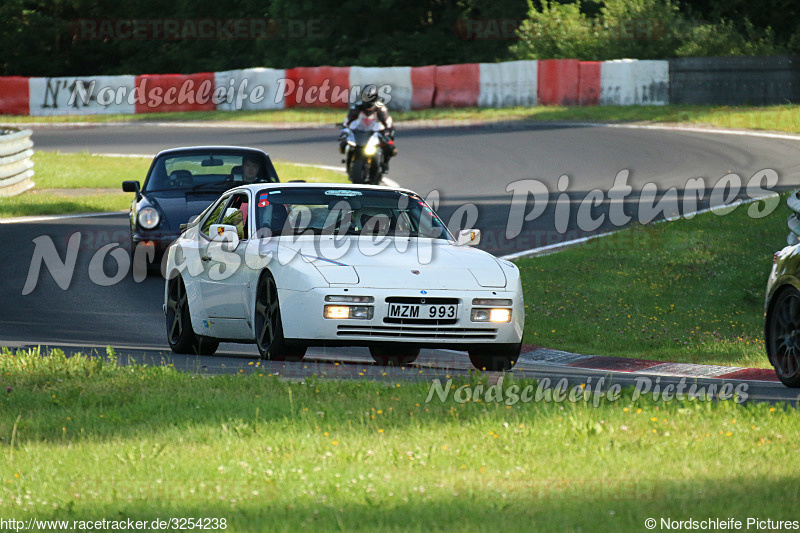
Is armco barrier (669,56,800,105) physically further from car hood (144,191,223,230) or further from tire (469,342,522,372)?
tire (469,342,522,372)

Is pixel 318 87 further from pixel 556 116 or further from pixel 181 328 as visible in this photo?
pixel 181 328

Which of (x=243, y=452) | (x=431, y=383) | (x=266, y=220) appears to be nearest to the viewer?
(x=243, y=452)

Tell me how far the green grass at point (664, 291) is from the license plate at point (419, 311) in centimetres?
360

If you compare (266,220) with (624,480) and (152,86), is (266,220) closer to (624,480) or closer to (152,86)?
(624,480)

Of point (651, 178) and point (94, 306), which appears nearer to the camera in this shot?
point (94, 306)

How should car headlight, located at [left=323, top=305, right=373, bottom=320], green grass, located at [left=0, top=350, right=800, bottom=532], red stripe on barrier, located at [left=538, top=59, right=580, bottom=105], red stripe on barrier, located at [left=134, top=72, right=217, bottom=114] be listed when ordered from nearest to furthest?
1. green grass, located at [left=0, top=350, right=800, bottom=532]
2. car headlight, located at [left=323, top=305, right=373, bottom=320]
3. red stripe on barrier, located at [left=538, top=59, right=580, bottom=105]
4. red stripe on barrier, located at [left=134, top=72, right=217, bottom=114]

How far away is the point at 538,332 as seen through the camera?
42.9 feet

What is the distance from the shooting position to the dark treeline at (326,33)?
48219 mm

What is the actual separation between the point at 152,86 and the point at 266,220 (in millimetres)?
40786

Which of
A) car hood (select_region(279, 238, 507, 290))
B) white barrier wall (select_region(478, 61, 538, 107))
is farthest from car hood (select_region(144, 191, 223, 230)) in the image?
white barrier wall (select_region(478, 61, 538, 107))

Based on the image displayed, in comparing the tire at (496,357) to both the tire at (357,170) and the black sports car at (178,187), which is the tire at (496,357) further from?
the tire at (357,170)

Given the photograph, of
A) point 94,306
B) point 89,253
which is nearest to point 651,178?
point 89,253

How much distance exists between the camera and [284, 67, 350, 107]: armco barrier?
46.6 metres

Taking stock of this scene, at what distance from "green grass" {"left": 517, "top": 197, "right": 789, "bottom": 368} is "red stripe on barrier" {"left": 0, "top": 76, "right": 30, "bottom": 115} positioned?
35494 millimetres
